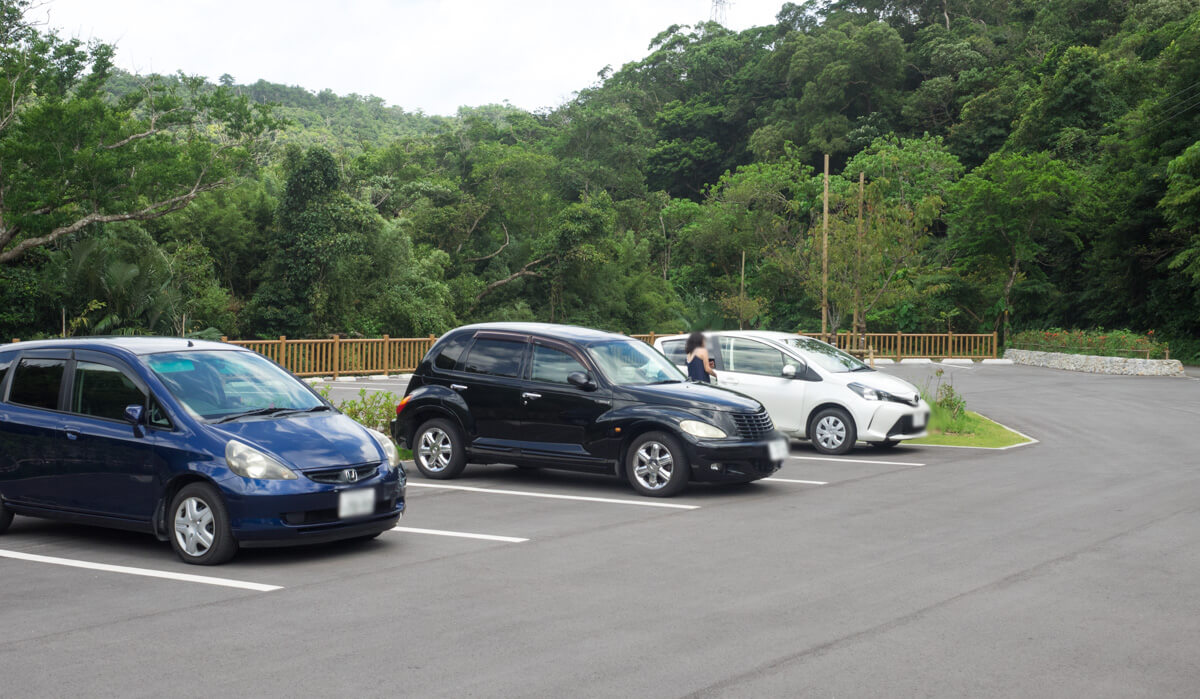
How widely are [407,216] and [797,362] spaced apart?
4077cm

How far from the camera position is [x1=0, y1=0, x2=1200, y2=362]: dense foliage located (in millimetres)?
32750

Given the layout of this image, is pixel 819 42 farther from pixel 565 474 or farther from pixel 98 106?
pixel 565 474

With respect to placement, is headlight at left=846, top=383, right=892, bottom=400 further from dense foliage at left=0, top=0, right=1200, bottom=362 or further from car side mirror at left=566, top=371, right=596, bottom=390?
dense foliage at left=0, top=0, right=1200, bottom=362

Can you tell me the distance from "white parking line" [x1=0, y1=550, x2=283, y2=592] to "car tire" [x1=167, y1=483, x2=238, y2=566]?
0.79 ft

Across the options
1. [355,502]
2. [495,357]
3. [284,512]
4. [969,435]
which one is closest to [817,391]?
[969,435]

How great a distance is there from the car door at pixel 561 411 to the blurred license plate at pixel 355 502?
375 centimetres

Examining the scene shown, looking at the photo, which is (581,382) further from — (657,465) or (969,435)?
(969,435)

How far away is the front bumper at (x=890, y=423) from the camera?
14.9 meters

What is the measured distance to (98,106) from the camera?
29.9m

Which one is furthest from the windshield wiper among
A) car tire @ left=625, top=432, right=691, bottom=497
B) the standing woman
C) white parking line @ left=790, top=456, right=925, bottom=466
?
white parking line @ left=790, top=456, right=925, bottom=466

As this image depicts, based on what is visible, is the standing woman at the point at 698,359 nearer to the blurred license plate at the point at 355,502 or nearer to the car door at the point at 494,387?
the car door at the point at 494,387

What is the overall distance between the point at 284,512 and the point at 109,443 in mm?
1632

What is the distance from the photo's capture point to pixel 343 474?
7.94 m

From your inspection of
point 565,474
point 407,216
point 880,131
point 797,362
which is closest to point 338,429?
point 565,474
